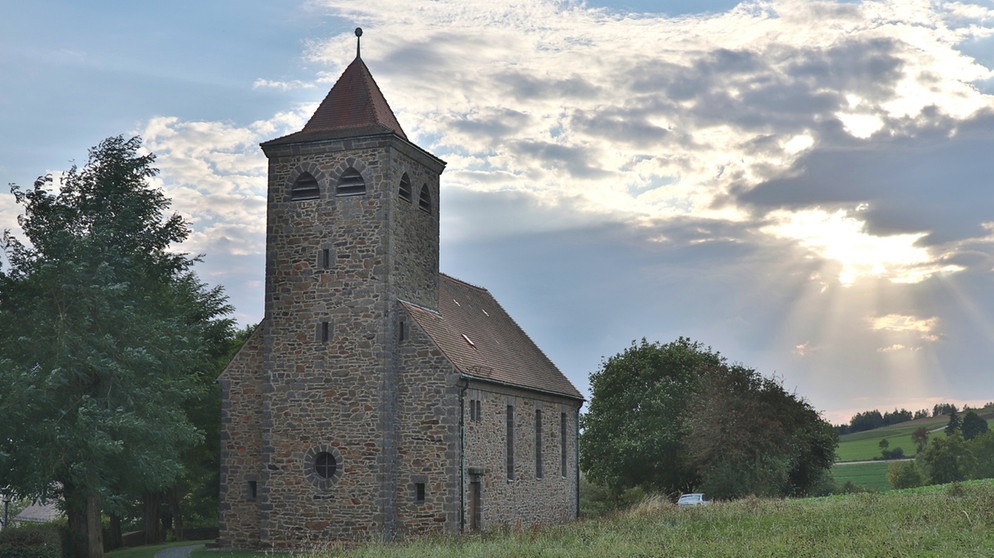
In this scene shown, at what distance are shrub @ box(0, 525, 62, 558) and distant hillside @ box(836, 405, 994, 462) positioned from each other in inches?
2878

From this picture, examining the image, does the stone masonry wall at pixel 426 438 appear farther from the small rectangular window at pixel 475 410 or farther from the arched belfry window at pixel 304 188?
the arched belfry window at pixel 304 188

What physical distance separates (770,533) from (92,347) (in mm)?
19862

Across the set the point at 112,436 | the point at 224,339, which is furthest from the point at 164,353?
the point at 224,339

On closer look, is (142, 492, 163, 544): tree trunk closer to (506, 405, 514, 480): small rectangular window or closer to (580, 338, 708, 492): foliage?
(506, 405, 514, 480): small rectangular window

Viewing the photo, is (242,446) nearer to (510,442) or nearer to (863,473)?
(510,442)

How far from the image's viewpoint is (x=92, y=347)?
99.9ft

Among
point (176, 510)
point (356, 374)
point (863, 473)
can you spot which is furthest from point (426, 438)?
point (863, 473)

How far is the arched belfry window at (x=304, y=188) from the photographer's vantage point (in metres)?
33.8

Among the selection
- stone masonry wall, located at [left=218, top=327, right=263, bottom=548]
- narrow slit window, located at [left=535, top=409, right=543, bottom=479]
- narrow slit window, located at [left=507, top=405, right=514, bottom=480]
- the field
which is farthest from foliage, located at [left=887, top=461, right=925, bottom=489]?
stone masonry wall, located at [left=218, top=327, right=263, bottom=548]

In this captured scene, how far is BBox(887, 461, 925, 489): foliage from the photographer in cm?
7725

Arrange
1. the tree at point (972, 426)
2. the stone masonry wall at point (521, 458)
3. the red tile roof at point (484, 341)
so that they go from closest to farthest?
1. the stone masonry wall at point (521, 458)
2. the red tile roof at point (484, 341)
3. the tree at point (972, 426)

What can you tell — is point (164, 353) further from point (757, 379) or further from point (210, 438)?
point (757, 379)

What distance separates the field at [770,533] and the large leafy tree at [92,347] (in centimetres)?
1072

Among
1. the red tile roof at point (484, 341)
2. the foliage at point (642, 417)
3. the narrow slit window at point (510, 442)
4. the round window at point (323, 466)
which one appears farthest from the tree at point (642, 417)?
the round window at point (323, 466)
